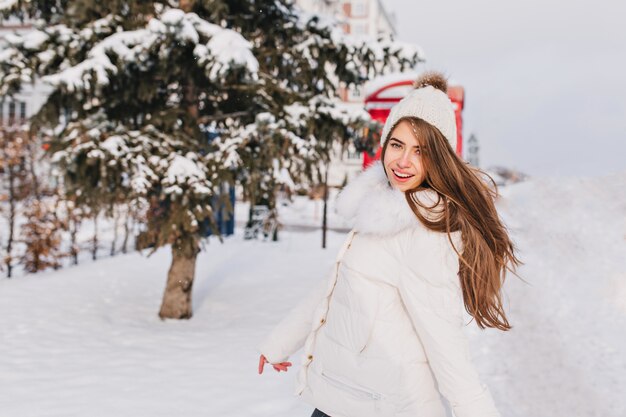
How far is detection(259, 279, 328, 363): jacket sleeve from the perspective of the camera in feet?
7.16

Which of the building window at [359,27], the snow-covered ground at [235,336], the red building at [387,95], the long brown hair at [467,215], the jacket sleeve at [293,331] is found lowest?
the snow-covered ground at [235,336]

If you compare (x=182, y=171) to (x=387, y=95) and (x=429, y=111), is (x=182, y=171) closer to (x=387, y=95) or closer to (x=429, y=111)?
(x=387, y=95)

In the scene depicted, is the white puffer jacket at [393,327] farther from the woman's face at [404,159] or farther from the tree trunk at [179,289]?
the tree trunk at [179,289]

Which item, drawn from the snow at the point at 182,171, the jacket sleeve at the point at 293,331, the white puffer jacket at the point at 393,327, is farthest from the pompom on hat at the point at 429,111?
the snow at the point at 182,171

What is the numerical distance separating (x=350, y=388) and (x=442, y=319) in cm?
44

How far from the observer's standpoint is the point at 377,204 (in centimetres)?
185

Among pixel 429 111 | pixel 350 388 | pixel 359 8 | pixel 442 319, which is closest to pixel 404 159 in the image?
pixel 429 111

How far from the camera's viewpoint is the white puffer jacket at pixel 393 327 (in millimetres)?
1688

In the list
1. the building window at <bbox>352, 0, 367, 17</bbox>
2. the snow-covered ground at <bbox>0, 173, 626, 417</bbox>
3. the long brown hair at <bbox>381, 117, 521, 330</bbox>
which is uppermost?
the building window at <bbox>352, 0, 367, 17</bbox>

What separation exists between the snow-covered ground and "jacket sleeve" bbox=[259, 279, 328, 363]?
92 centimetres

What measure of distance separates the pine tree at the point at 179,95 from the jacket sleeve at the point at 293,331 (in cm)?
383

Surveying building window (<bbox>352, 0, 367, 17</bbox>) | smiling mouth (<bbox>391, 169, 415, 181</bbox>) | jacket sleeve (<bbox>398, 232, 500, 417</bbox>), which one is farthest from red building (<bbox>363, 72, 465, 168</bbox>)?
building window (<bbox>352, 0, 367, 17</bbox>)

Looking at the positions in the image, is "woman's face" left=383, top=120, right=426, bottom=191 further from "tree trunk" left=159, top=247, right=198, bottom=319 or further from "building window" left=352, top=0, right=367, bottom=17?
"building window" left=352, top=0, right=367, bottom=17

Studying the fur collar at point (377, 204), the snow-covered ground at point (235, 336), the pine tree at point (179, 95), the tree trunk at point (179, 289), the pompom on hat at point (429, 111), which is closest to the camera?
the fur collar at point (377, 204)
